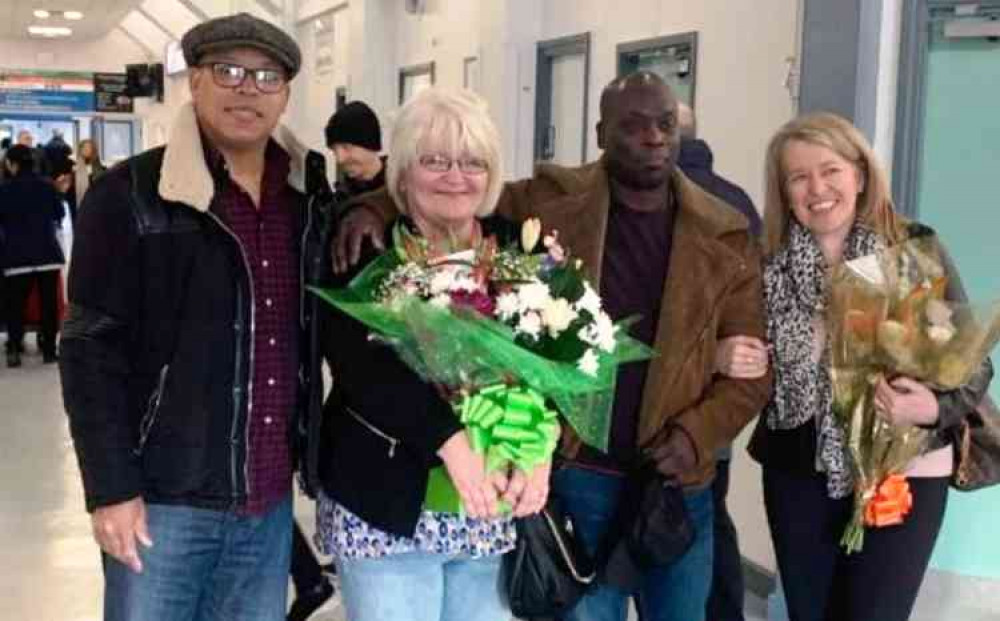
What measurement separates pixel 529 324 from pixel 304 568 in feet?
6.09

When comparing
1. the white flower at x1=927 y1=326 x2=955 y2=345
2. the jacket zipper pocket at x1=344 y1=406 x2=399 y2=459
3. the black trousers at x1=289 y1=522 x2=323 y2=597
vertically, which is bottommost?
the black trousers at x1=289 y1=522 x2=323 y2=597

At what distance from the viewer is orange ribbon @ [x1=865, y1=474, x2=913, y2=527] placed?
2.18 meters

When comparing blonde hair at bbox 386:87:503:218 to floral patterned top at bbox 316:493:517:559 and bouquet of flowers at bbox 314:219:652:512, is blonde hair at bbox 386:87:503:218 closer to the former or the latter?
bouquet of flowers at bbox 314:219:652:512

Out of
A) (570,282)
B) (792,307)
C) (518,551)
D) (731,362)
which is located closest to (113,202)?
(570,282)

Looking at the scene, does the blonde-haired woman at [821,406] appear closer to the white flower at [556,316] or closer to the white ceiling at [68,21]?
the white flower at [556,316]

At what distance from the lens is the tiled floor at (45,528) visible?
3.81 m

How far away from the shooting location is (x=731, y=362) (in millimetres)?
2154

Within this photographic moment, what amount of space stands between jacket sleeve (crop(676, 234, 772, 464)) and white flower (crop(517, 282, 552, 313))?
481 mm

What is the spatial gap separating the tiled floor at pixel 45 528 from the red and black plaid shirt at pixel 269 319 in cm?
177

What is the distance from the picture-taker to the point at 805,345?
→ 2258 millimetres

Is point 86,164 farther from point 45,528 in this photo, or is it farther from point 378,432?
point 378,432

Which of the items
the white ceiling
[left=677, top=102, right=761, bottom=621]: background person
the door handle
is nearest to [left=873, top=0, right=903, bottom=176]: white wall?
[left=677, top=102, right=761, bottom=621]: background person

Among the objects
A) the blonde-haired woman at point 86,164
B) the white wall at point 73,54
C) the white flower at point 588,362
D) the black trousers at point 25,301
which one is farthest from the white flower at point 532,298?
the white wall at point 73,54

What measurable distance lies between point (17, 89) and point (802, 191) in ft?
65.7
